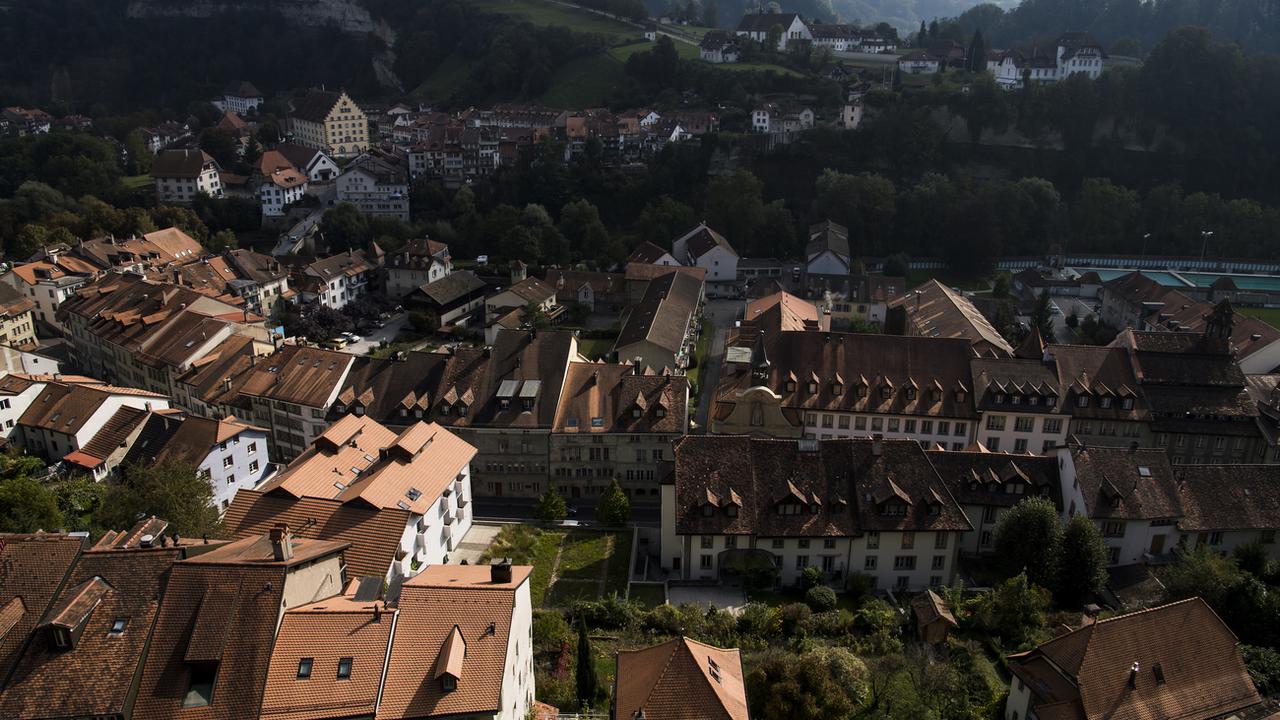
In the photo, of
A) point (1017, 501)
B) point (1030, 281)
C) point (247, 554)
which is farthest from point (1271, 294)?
point (247, 554)

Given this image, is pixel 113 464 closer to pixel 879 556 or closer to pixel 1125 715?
pixel 879 556

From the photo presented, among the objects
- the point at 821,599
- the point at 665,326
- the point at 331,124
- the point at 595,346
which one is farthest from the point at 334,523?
the point at 331,124

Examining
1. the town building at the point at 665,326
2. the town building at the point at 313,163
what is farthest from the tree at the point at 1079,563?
the town building at the point at 313,163

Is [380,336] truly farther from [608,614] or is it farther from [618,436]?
[608,614]

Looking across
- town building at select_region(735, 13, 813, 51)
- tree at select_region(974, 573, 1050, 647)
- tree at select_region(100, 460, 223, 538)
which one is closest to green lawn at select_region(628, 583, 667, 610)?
tree at select_region(974, 573, 1050, 647)

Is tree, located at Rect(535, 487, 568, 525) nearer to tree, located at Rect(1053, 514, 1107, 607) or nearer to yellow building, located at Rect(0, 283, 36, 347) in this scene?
tree, located at Rect(1053, 514, 1107, 607)

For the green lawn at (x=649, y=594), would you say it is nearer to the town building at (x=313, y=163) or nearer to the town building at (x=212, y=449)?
the town building at (x=212, y=449)
